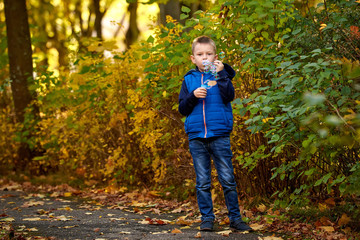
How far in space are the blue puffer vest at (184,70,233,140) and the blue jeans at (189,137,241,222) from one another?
87 millimetres

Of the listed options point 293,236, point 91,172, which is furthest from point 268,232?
point 91,172

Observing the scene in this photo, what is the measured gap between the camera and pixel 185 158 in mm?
6223

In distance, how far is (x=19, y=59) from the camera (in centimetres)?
1055

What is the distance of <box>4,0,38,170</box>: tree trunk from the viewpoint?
10.4 metres

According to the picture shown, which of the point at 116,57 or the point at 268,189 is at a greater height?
the point at 116,57

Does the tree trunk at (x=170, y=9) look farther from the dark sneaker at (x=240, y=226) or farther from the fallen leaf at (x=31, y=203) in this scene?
the dark sneaker at (x=240, y=226)

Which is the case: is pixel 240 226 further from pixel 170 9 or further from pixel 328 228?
pixel 170 9

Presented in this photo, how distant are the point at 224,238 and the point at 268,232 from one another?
22.5 inches

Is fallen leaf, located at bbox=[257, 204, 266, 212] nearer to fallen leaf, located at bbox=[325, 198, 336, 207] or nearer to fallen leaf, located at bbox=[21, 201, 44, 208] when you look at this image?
fallen leaf, located at bbox=[325, 198, 336, 207]

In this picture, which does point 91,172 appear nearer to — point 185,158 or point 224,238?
point 185,158

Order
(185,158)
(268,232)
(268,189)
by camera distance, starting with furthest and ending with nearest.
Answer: (185,158) < (268,189) < (268,232)

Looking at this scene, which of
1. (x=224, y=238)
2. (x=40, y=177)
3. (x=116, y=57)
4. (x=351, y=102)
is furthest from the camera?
(x=40, y=177)

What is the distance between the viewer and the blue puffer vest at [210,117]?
4.30m

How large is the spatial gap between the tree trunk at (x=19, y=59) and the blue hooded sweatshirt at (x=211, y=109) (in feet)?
22.6
